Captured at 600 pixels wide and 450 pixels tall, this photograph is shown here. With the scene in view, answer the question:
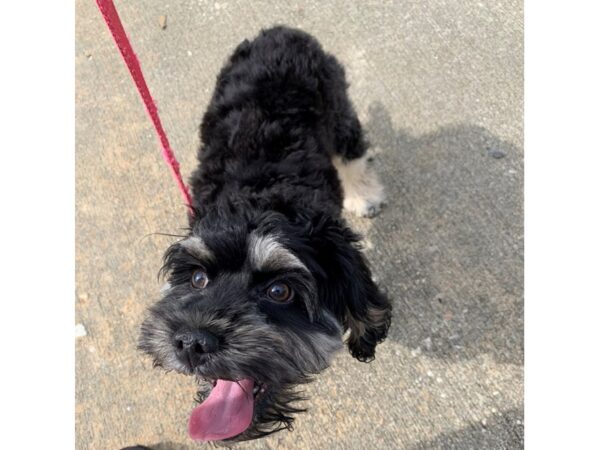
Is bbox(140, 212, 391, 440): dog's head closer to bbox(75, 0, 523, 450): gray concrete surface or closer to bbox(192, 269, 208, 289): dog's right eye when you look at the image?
bbox(192, 269, 208, 289): dog's right eye

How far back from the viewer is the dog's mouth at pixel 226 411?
2.50m

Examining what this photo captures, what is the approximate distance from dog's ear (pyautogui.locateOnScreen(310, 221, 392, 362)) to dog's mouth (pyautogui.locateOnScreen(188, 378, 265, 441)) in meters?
0.60

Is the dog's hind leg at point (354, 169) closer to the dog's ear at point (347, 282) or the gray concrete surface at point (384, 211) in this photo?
the gray concrete surface at point (384, 211)

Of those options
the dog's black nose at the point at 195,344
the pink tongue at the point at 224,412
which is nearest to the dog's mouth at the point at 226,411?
the pink tongue at the point at 224,412

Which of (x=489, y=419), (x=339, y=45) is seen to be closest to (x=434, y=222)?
(x=489, y=419)

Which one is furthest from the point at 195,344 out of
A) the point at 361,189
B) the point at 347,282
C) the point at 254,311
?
the point at 361,189

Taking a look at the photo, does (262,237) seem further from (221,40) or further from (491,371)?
(221,40)

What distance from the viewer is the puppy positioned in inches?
92.0

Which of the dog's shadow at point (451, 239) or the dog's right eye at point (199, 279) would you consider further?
the dog's shadow at point (451, 239)

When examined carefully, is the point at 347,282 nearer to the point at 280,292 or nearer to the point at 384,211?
the point at 280,292

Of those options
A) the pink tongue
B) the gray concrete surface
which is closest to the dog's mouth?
the pink tongue

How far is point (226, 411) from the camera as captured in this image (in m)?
2.56

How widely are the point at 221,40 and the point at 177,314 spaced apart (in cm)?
394

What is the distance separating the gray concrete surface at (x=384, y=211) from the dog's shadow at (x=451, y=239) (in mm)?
11
